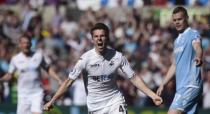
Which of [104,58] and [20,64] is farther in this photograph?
[20,64]

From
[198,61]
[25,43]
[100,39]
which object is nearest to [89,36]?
[25,43]

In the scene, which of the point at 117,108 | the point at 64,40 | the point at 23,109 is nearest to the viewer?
the point at 117,108

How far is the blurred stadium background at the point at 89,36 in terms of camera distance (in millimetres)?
20859

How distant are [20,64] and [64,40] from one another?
6.53 m

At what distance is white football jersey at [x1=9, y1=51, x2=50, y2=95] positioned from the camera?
1683 centimetres

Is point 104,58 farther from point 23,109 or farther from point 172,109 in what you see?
point 23,109

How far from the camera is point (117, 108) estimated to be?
12.6 meters

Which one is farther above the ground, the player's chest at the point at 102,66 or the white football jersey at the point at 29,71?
the player's chest at the point at 102,66

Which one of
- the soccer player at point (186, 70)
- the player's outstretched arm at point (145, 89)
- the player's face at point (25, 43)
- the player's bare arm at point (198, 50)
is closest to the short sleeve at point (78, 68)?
the player's outstretched arm at point (145, 89)

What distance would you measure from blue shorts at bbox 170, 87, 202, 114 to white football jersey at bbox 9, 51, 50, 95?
15.6 feet

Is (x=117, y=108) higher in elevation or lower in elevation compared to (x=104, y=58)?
lower

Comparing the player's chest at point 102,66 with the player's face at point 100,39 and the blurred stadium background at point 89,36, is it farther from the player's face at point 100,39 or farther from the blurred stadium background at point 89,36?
the blurred stadium background at point 89,36

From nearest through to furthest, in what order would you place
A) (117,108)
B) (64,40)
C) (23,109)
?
(117,108) < (23,109) < (64,40)

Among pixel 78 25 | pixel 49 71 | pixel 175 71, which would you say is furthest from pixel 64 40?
pixel 175 71
